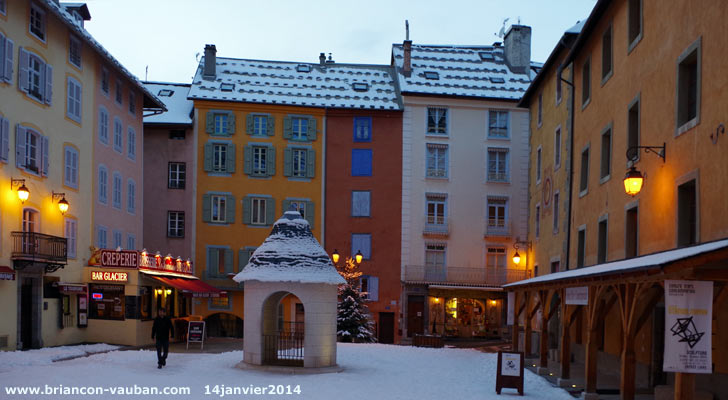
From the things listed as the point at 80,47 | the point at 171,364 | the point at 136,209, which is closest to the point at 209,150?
the point at 136,209

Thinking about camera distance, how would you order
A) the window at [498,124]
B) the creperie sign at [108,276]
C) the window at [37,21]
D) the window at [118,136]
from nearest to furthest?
the window at [37,21]
the creperie sign at [108,276]
the window at [118,136]
the window at [498,124]

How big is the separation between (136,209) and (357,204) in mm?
12156

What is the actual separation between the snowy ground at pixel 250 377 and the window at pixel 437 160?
19.5 meters

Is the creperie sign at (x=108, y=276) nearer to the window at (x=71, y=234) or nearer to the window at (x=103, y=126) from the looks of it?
the window at (x=71, y=234)

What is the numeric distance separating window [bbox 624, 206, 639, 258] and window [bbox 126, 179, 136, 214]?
23617mm

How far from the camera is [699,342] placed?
11969 mm

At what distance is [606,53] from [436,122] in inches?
827

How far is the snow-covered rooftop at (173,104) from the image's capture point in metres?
43.6

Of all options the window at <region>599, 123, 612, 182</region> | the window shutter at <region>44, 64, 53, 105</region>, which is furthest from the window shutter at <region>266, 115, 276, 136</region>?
the window at <region>599, 123, 612, 182</region>

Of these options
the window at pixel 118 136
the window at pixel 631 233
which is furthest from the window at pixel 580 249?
the window at pixel 118 136

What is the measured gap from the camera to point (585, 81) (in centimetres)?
2667

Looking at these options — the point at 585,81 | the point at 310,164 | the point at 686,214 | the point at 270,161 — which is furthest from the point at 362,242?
the point at 686,214

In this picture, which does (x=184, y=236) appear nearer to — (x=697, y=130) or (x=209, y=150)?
(x=209, y=150)

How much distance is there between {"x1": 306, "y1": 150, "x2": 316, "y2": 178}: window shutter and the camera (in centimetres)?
4391
